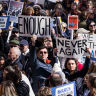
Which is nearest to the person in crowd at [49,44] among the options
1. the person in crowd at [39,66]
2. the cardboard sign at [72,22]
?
the person in crowd at [39,66]

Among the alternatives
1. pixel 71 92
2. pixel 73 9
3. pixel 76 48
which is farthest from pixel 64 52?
pixel 73 9

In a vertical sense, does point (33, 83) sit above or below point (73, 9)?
below

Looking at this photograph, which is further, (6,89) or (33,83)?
(33,83)

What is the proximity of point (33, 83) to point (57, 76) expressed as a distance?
3.22 ft

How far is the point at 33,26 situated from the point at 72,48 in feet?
2.75

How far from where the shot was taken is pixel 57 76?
5.28 meters

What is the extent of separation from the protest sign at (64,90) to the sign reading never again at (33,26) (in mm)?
2114

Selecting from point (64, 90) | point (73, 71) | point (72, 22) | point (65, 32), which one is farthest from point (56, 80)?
point (65, 32)

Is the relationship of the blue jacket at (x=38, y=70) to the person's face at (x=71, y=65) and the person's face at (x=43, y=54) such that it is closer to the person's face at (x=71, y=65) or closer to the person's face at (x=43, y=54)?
the person's face at (x=43, y=54)

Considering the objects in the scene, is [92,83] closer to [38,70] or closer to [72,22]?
[38,70]

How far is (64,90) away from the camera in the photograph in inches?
185

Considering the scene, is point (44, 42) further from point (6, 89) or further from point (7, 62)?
point (6, 89)

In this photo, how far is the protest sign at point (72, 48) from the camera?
6.44 m

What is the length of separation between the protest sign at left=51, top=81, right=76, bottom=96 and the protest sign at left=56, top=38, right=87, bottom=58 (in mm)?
1653
